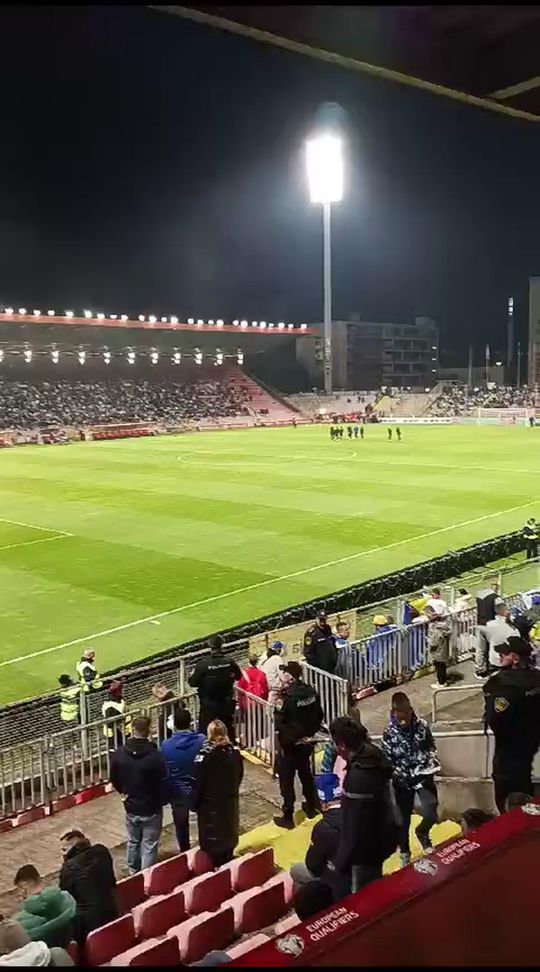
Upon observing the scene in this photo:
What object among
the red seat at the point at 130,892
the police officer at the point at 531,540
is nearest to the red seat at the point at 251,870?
the red seat at the point at 130,892

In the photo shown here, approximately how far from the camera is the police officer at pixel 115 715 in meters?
10.2

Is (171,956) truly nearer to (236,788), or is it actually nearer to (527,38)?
(236,788)

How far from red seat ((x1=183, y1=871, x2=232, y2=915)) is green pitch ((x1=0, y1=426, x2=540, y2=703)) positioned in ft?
28.2

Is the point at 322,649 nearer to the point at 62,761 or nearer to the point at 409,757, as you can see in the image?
the point at 62,761

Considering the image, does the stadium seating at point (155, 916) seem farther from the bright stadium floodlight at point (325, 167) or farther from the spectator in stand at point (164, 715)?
the bright stadium floodlight at point (325, 167)

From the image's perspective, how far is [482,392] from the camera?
113062 mm

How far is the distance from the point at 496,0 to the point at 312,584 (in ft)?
58.0

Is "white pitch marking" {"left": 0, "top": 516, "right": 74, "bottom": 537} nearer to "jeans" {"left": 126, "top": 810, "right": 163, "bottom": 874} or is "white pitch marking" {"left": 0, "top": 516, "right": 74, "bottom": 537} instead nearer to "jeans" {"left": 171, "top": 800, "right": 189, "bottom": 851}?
"jeans" {"left": 171, "top": 800, "right": 189, "bottom": 851}

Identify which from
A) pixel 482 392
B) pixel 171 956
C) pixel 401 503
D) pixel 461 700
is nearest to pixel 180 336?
pixel 482 392

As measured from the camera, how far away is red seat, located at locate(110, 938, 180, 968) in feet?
16.2

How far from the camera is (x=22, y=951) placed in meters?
4.56

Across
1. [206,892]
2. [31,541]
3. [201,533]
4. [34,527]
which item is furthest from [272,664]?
[34,527]

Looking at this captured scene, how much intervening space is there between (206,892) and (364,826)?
1.33 metres

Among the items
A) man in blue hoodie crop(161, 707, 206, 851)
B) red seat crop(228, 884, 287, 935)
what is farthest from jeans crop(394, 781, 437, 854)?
man in blue hoodie crop(161, 707, 206, 851)
